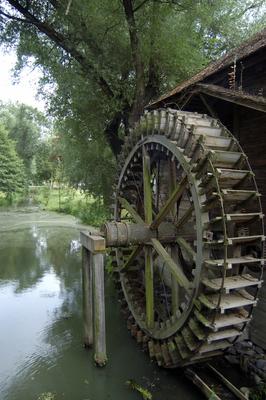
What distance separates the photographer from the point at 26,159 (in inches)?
1323

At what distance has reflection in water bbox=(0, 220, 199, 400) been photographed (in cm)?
513

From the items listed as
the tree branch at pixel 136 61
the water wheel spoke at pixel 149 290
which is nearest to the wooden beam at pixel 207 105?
the water wheel spoke at pixel 149 290

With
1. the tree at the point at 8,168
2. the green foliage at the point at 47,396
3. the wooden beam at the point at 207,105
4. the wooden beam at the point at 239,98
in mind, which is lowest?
the green foliage at the point at 47,396

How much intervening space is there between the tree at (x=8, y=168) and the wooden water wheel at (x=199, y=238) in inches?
844

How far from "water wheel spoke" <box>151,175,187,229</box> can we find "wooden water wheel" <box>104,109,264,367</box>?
0.05ft

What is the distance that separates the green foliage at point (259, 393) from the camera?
4547 mm

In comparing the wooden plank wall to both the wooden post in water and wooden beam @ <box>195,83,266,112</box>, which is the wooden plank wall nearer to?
wooden beam @ <box>195,83,266,112</box>

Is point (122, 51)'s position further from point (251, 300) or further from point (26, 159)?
point (26, 159)

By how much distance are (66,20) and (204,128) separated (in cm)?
617

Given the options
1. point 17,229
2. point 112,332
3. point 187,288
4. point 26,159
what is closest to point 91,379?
point 112,332

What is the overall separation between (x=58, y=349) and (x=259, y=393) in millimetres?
3136

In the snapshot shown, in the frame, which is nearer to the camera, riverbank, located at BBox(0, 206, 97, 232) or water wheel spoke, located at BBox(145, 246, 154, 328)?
water wheel spoke, located at BBox(145, 246, 154, 328)

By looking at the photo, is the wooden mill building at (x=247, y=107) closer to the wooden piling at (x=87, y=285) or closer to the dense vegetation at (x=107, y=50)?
the wooden piling at (x=87, y=285)

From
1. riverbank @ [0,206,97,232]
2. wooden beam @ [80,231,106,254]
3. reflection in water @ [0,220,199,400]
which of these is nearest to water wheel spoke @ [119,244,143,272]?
wooden beam @ [80,231,106,254]
